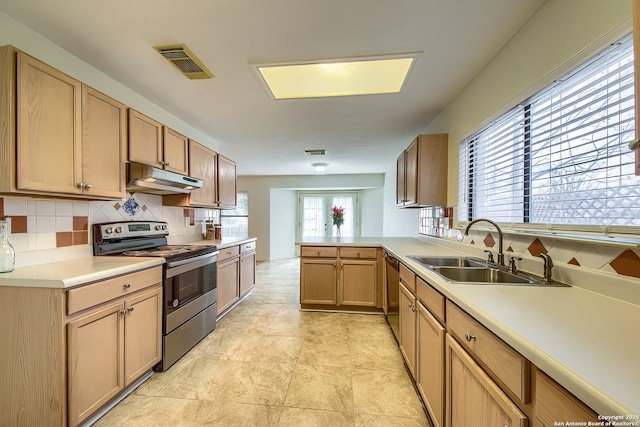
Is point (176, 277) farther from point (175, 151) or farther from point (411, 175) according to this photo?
point (411, 175)

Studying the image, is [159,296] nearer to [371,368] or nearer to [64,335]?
[64,335]

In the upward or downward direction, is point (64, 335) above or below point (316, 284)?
above

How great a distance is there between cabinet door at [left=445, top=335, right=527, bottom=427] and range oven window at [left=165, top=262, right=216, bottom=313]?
1998 millimetres

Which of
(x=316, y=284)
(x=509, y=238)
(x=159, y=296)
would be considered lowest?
(x=316, y=284)

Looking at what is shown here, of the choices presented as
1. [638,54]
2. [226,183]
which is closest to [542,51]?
[638,54]

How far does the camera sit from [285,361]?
2104 mm

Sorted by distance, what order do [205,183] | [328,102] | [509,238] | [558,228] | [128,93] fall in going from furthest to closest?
1. [205,183]
2. [328,102]
3. [128,93]
4. [509,238]
5. [558,228]

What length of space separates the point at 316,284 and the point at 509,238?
2.15m

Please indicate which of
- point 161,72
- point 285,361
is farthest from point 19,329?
point 161,72

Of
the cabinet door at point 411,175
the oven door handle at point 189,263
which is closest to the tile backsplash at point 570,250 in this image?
the cabinet door at point 411,175

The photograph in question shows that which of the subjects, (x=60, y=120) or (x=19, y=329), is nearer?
(x=19, y=329)

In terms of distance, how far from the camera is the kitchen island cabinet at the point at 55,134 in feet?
4.24

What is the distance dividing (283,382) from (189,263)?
1260 millimetres

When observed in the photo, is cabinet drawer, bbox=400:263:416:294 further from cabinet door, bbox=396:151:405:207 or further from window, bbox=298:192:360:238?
window, bbox=298:192:360:238
